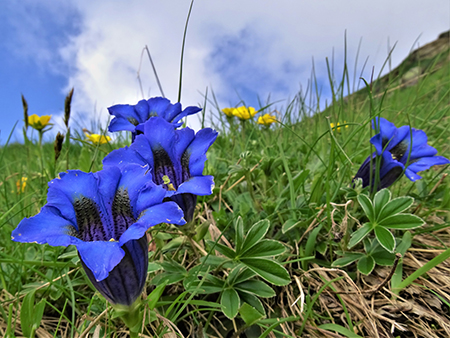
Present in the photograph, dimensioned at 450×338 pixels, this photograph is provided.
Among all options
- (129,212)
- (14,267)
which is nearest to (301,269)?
(129,212)

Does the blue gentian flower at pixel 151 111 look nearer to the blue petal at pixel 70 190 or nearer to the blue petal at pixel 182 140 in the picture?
the blue petal at pixel 182 140

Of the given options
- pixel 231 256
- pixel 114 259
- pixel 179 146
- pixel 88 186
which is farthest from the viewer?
pixel 231 256

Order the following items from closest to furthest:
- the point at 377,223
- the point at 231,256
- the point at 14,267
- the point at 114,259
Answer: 1. the point at 114,259
2. the point at 231,256
3. the point at 377,223
4. the point at 14,267

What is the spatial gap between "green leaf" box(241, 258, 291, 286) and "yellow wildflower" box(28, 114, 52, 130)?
2.45 metres

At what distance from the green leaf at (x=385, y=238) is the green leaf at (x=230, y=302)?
0.61m

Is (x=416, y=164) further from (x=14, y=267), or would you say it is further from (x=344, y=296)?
(x=14, y=267)

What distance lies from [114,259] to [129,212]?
0.23 metres

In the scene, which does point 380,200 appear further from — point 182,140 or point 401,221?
point 182,140

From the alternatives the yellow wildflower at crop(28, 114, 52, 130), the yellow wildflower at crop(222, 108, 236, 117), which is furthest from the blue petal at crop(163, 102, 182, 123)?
the yellow wildflower at crop(28, 114, 52, 130)

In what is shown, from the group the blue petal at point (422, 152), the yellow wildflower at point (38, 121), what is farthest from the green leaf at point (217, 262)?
the yellow wildflower at point (38, 121)

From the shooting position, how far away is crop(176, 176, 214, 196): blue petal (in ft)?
3.04

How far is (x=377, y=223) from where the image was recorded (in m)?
1.38

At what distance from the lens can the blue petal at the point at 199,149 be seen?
3.41 feet

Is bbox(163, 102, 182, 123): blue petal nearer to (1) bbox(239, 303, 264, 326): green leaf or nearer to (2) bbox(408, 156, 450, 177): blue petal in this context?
(1) bbox(239, 303, 264, 326): green leaf
